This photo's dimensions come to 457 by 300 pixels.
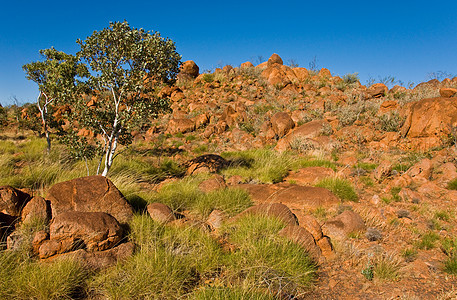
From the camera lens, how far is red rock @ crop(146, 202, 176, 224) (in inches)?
176

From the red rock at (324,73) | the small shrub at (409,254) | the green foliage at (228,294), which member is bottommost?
the small shrub at (409,254)

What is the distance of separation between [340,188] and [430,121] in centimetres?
714

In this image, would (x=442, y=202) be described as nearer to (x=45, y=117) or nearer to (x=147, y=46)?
(x=147, y=46)

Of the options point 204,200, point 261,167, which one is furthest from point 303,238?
point 261,167

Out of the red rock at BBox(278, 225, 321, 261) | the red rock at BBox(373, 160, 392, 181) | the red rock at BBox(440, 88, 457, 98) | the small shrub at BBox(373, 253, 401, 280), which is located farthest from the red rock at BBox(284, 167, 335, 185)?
the red rock at BBox(440, 88, 457, 98)

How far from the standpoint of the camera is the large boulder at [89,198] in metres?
4.19

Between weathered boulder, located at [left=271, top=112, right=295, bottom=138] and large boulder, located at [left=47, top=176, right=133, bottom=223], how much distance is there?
10257mm

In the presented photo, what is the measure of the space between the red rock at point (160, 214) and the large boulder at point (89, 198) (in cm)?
34

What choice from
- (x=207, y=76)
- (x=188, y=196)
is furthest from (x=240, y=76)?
(x=188, y=196)

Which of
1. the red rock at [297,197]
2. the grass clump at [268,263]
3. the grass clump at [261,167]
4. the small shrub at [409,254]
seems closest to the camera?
the grass clump at [268,263]

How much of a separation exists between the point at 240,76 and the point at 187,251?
69.3ft

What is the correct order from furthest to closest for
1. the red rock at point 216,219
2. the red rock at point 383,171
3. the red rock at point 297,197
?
the red rock at point 383,171
the red rock at point 297,197
the red rock at point 216,219

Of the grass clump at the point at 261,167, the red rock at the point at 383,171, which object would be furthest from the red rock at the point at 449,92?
the grass clump at the point at 261,167

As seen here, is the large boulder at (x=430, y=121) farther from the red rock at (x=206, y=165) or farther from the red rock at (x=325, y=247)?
the red rock at (x=325, y=247)
